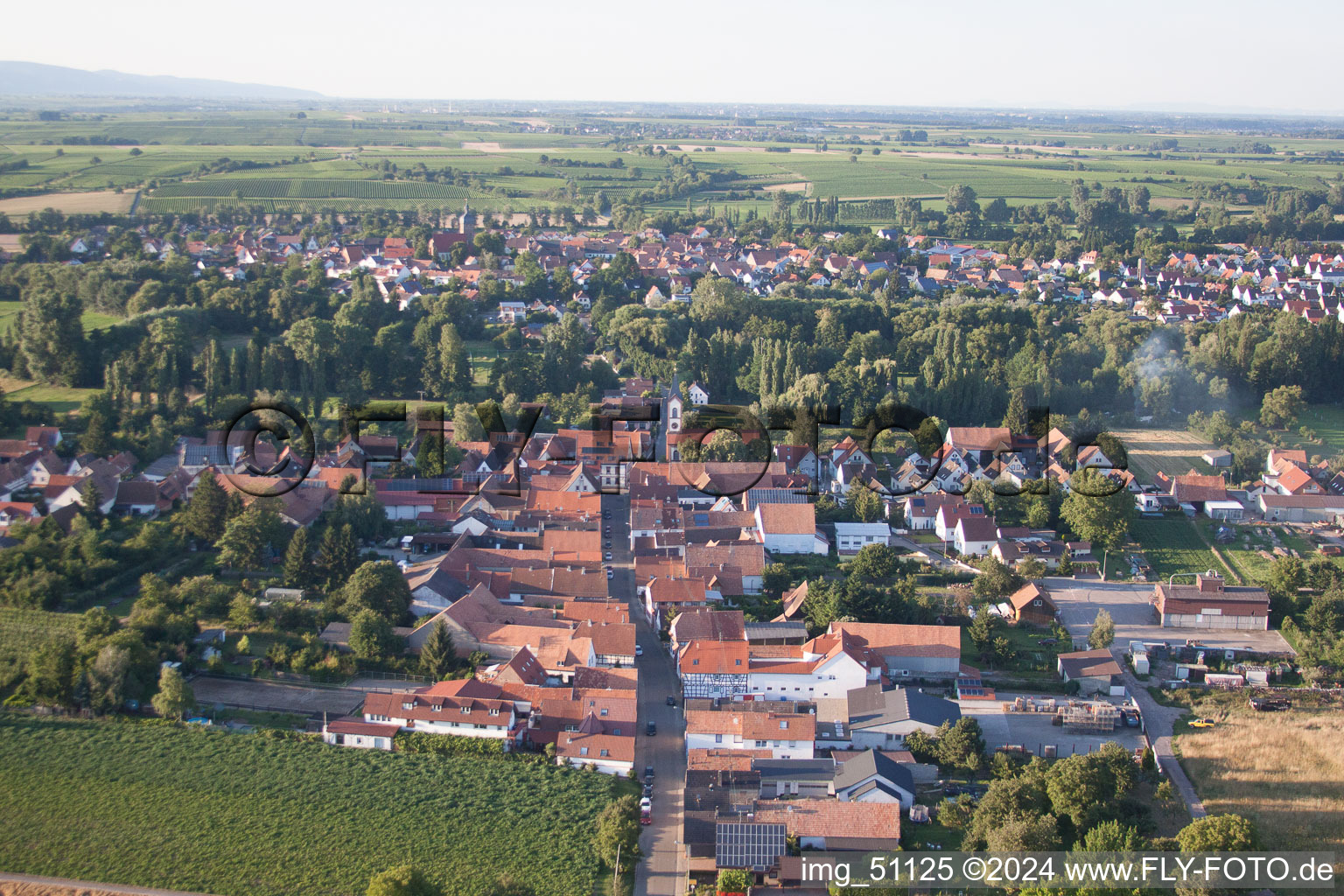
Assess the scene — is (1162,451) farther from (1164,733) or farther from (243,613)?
(243,613)

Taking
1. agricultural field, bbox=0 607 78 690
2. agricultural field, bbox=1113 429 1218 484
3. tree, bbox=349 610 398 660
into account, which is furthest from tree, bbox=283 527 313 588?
agricultural field, bbox=1113 429 1218 484

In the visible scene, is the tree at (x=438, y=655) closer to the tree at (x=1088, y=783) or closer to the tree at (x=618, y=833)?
the tree at (x=618, y=833)

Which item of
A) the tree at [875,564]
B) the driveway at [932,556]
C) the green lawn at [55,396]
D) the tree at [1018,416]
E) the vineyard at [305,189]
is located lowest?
the driveway at [932,556]

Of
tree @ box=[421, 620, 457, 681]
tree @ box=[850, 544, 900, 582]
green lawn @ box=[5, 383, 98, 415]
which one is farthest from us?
green lawn @ box=[5, 383, 98, 415]

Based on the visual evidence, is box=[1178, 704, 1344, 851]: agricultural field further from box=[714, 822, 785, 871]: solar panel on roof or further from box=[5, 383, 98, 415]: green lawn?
box=[5, 383, 98, 415]: green lawn

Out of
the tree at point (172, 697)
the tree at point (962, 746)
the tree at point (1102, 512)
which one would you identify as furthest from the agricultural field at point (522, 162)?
the tree at point (962, 746)

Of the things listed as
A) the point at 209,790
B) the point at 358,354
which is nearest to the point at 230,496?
the point at 209,790

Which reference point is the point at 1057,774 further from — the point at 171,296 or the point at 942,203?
the point at 942,203
